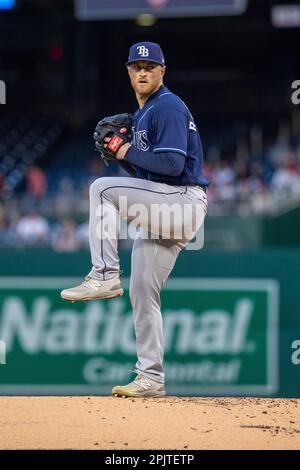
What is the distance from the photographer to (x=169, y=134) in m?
5.07

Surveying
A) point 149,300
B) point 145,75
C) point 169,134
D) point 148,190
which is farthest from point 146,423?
point 145,75

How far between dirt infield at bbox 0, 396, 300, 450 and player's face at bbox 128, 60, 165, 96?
5.59ft

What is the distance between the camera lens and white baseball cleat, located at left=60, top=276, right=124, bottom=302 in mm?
5086

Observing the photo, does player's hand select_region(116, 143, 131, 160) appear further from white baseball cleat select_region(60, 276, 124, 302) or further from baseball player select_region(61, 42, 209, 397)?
white baseball cleat select_region(60, 276, 124, 302)

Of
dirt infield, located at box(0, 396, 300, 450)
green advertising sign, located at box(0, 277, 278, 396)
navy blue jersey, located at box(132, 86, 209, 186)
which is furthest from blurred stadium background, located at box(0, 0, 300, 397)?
navy blue jersey, located at box(132, 86, 209, 186)

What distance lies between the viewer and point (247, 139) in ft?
54.5

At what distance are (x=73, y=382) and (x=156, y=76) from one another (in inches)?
164

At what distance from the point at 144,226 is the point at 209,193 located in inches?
320

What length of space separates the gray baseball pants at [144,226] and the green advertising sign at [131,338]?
3263 millimetres

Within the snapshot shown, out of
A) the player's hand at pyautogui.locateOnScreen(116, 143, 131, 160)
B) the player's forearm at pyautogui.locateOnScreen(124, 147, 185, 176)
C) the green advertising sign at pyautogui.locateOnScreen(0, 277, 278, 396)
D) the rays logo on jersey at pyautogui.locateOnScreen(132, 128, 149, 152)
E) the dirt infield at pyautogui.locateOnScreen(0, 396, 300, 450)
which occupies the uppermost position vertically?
the rays logo on jersey at pyautogui.locateOnScreen(132, 128, 149, 152)

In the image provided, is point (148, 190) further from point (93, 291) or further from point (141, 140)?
point (93, 291)

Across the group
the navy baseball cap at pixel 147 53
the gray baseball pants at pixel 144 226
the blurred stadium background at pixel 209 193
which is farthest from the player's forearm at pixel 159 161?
the blurred stadium background at pixel 209 193

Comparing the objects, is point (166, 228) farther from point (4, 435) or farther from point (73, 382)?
point (73, 382)

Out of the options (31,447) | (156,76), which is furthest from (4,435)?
(156,76)
